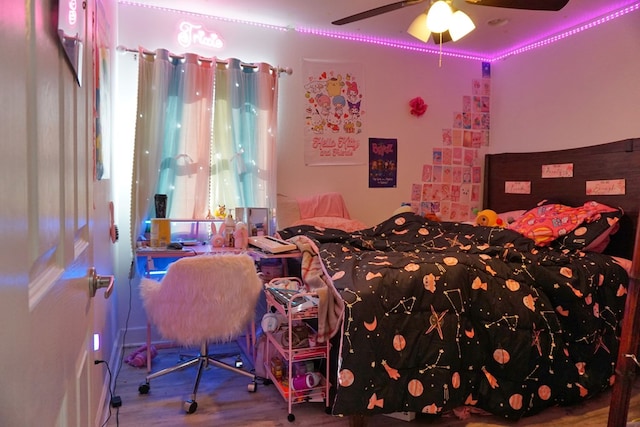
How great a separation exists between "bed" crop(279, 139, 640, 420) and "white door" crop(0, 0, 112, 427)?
1362mm

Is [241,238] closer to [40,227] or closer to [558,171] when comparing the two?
[40,227]

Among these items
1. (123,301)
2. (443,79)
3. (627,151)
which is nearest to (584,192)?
(627,151)

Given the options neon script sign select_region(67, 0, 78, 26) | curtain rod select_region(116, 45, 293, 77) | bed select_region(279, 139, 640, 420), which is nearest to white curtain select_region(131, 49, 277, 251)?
curtain rod select_region(116, 45, 293, 77)

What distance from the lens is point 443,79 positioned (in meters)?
4.25

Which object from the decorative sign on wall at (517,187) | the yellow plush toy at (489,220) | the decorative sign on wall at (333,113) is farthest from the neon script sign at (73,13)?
the decorative sign on wall at (517,187)

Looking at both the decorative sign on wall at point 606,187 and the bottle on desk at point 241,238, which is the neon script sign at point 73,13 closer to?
the bottle on desk at point 241,238

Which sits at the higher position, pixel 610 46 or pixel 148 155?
pixel 610 46

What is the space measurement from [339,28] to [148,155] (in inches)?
75.2

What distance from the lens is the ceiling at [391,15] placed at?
3213mm

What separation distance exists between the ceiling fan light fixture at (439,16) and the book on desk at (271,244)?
154 cm

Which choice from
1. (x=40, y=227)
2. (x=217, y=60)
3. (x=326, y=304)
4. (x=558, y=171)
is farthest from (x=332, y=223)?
(x=40, y=227)

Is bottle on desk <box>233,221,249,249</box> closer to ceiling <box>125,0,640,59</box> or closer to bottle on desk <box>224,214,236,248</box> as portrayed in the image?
bottle on desk <box>224,214,236,248</box>

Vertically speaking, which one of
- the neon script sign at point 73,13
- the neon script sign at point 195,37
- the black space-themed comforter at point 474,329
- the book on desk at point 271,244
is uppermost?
the neon script sign at point 195,37

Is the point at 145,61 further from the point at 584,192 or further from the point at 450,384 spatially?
the point at 584,192
